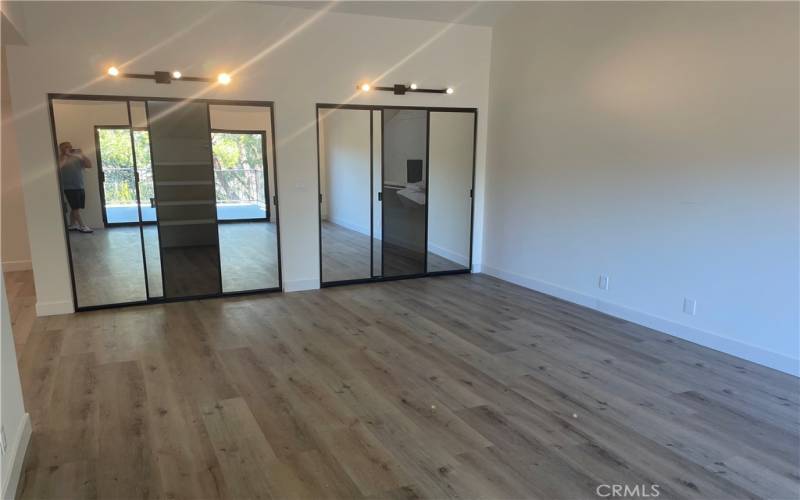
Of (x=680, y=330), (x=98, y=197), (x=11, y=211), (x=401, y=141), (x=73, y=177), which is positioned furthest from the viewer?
(x=11, y=211)

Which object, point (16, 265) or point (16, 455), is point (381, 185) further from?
point (16, 265)

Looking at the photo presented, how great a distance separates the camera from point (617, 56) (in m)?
4.39

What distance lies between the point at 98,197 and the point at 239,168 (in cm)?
137

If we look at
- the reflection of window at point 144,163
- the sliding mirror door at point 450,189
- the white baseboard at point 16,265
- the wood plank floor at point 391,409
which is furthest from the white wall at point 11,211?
the sliding mirror door at point 450,189

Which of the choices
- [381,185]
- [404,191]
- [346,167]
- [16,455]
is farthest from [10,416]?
[346,167]

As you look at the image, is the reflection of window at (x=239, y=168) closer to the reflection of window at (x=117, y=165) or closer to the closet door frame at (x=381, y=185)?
the closet door frame at (x=381, y=185)

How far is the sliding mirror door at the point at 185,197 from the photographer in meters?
4.81

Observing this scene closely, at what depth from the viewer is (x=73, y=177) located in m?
4.58

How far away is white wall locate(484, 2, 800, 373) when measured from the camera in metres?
3.39

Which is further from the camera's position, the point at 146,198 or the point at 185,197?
the point at 185,197

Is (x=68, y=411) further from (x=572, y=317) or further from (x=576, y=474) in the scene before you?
(x=572, y=317)

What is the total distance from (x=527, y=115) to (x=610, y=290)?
216cm

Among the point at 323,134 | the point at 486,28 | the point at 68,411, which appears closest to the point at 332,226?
the point at 323,134

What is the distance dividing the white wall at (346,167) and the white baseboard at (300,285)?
1237 mm
